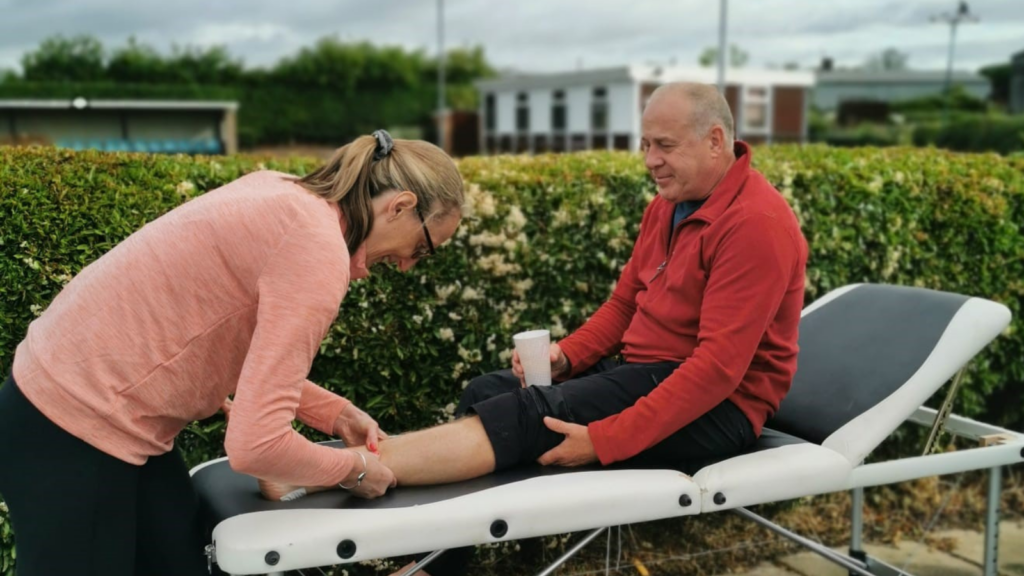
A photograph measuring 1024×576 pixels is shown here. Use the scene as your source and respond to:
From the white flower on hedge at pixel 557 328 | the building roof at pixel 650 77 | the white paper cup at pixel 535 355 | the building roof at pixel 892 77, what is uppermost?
the building roof at pixel 892 77

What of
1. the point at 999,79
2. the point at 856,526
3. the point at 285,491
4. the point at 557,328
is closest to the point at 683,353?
the point at 557,328

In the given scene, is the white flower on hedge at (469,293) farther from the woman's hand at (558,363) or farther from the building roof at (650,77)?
the building roof at (650,77)

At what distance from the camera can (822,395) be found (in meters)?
3.19

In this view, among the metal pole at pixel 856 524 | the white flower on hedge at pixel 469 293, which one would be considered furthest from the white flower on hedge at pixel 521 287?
the metal pole at pixel 856 524

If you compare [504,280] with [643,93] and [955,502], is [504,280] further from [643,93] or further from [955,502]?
[643,93]

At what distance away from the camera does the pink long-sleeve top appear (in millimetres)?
2068

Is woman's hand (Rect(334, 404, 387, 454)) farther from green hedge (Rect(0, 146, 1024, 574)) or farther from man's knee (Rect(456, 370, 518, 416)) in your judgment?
green hedge (Rect(0, 146, 1024, 574))

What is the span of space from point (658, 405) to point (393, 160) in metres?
1.00

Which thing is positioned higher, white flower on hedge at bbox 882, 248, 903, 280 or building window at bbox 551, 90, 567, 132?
building window at bbox 551, 90, 567, 132

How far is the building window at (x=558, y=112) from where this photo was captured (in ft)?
141

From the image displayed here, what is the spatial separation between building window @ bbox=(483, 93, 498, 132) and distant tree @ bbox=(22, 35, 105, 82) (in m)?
21.3

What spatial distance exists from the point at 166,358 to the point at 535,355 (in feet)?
3.83

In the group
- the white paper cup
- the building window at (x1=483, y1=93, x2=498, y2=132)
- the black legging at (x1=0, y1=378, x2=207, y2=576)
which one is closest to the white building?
the building window at (x1=483, y1=93, x2=498, y2=132)

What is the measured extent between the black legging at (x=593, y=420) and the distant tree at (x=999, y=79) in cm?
7039
